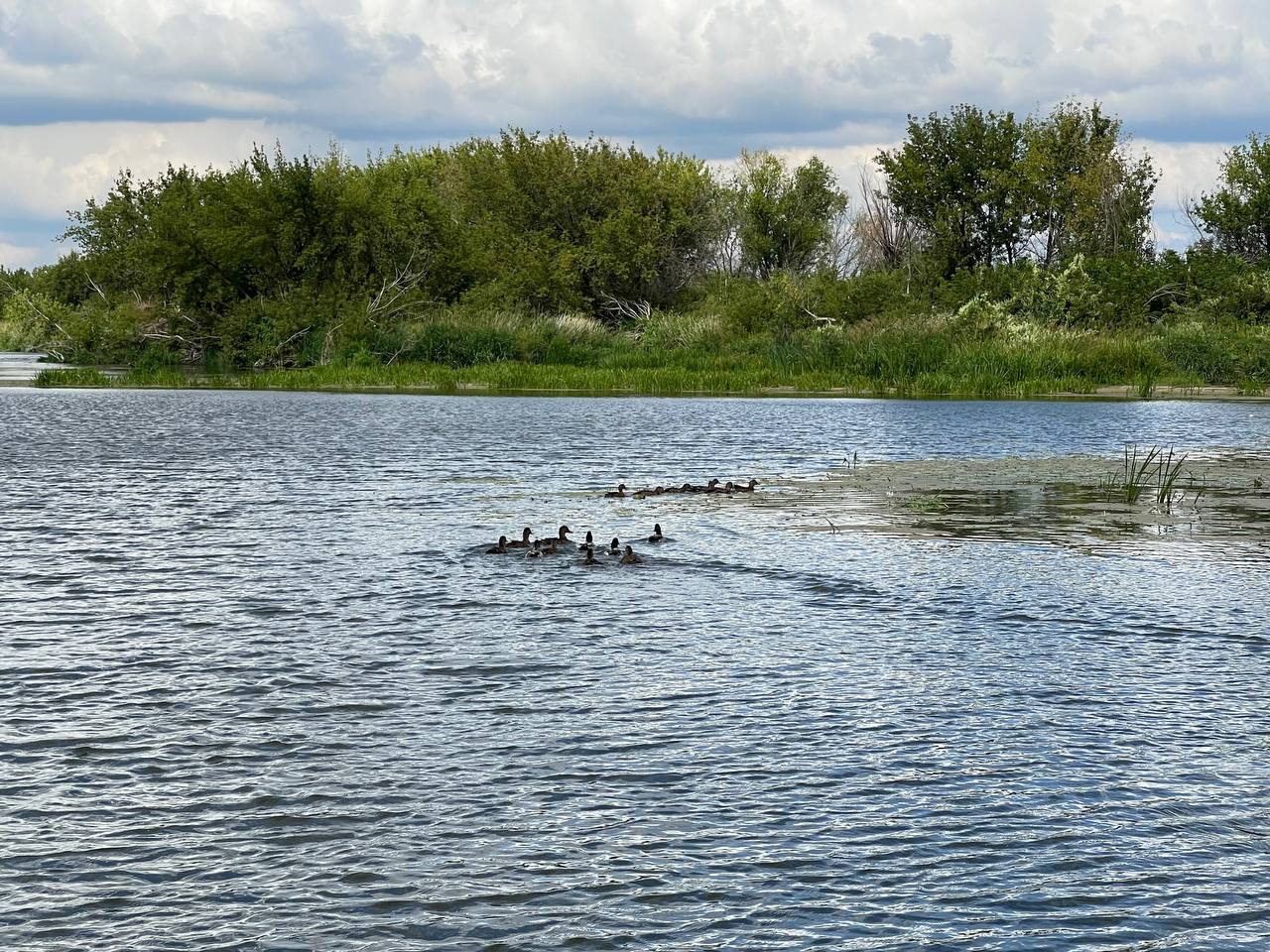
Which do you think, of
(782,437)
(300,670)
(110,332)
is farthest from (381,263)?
(300,670)

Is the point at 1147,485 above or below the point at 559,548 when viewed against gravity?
above

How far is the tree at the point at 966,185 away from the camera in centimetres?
8556

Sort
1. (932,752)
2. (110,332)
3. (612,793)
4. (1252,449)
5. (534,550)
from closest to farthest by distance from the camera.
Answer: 1. (612,793)
2. (932,752)
3. (534,550)
4. (1252,449)
5. (110,332)

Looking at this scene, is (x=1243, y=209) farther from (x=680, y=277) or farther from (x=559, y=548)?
(x=559, y=548)

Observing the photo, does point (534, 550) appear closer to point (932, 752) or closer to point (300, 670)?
point (300, 670)

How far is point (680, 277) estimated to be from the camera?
96.4 meters

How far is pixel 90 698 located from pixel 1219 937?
759 centimetres

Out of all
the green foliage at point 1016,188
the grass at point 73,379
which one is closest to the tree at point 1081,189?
the green foliage at point 1016,188

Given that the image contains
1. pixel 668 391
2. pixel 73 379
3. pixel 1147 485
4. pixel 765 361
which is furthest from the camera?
pixel 73 379

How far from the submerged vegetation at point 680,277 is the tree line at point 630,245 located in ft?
0.58

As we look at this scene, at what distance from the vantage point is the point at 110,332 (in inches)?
3078

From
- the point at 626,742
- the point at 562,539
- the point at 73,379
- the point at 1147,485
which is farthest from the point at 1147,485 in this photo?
the point at 73,379

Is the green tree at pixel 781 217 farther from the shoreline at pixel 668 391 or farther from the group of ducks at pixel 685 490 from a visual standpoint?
the group of ducks at pixel 685 490

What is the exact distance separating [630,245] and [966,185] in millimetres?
20475
